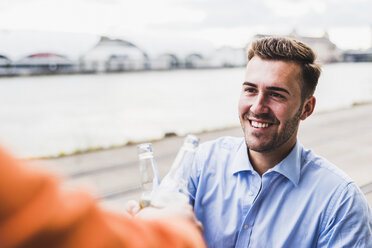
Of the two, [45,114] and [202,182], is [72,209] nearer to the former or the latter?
[202,182]

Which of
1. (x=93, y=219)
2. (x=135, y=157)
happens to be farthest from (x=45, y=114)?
(x=93, y=219)

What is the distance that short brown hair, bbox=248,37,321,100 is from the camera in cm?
156

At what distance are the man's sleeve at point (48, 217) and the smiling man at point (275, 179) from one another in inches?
40.0

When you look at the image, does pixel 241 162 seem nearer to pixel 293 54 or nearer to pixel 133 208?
pixel 293 54

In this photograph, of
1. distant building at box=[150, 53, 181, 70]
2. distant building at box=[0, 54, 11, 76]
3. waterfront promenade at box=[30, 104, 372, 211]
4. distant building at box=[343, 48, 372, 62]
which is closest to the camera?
waterfront promenade at box=[30, 104, 372, 211]

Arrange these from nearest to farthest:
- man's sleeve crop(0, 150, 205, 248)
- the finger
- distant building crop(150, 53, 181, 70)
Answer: man's sleeve crop(0, 150, 205, 248)
the finger
distant building crop(150, 53, 181, 70)

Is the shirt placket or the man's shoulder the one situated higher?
the man's shoulder

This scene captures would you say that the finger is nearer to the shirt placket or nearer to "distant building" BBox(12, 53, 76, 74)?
the shirt placket

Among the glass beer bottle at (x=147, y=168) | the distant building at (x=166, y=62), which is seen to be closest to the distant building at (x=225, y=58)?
the distant building at (x=166, y=62)

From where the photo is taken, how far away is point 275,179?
1.51 m

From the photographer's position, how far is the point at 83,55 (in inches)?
1732

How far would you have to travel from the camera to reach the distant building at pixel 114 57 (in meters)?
44.7

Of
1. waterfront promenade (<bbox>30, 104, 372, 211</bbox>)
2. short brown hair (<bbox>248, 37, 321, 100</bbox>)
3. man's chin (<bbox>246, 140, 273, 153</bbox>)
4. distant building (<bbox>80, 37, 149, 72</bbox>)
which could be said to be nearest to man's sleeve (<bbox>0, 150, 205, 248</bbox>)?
man's chin (<bbox>246, 140, 273, 153</bbox>)

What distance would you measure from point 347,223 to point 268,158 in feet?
1.31
